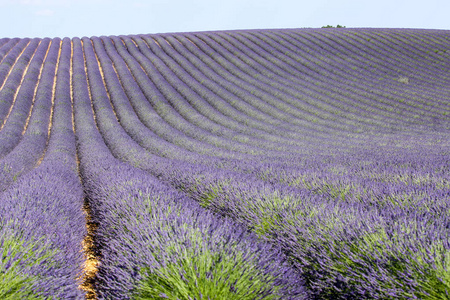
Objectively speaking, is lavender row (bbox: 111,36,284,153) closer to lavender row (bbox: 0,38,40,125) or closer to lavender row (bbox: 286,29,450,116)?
lavender row (bbox: 0,38,40,125)

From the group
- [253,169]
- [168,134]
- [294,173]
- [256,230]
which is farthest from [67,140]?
[256,230]

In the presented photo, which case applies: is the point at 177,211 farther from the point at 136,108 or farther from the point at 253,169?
the point at 136,108

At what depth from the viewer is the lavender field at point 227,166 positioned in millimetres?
2162

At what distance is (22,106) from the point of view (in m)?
16.1

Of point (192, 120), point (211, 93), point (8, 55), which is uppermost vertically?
point (8, 55)

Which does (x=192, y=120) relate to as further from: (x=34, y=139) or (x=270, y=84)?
(x=34, y=139)

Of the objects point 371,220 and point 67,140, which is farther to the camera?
point 67,140

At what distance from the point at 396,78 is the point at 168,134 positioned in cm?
1534

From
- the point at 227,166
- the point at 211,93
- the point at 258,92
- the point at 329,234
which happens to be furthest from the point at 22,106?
the point at 329,234

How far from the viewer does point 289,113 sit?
16.0m

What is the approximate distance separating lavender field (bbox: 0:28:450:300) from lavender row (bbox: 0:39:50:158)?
13 centimetres

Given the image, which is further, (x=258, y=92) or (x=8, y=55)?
(x=8, y=55)

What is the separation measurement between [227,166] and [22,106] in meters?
13.9

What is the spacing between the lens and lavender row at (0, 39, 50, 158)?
11775 mm
